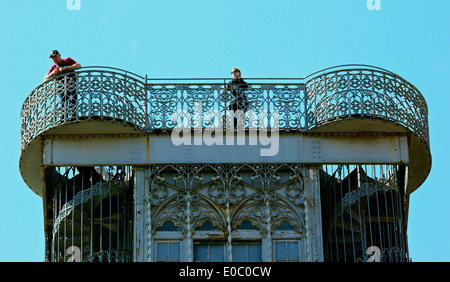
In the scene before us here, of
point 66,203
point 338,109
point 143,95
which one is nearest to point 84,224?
point 66,203

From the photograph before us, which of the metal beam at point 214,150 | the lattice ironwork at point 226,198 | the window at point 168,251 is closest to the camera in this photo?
the window at point 168,251

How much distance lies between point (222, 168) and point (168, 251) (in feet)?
6.90

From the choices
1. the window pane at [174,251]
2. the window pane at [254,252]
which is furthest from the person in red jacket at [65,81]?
the window pane at [254,252]

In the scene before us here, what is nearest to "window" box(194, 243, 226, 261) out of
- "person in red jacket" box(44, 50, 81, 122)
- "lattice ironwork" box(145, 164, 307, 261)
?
"lattice ironwork" box(145, 164, 307, 261)

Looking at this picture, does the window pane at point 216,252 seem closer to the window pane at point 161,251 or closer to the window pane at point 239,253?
the window pane at point 239,253

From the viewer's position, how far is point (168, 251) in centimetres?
3675

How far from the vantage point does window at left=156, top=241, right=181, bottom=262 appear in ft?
120

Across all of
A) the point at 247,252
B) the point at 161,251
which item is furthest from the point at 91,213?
the point at 247,252

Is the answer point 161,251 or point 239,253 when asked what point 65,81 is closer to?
point 161,251

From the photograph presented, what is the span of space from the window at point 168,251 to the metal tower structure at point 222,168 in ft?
0.13

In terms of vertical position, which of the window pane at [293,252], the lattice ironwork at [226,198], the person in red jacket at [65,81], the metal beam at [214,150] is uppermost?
the person in red jacket at [65,81]

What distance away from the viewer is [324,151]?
37656 millimetres

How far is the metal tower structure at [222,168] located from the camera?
3697 cm

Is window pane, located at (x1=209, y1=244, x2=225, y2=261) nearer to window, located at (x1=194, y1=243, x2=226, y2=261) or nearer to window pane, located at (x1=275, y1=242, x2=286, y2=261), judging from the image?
window, located at (x1=194, y1=243, x2=226, y2=261)
